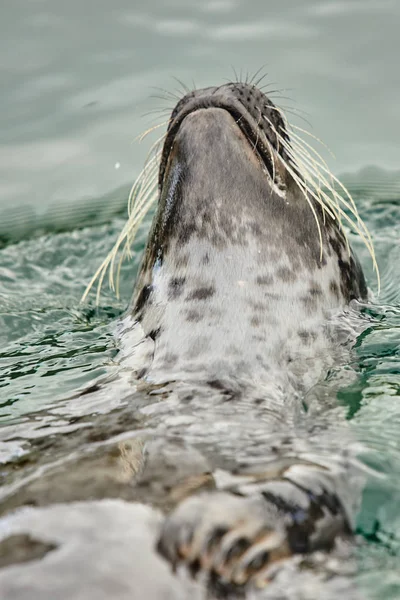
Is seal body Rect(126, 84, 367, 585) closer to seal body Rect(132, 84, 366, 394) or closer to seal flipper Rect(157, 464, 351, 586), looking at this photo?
seal body Rect(132, 84, 366, 394)

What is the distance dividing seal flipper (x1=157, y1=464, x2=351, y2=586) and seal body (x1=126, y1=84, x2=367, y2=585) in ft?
1.25

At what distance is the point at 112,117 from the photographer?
25.8 feet

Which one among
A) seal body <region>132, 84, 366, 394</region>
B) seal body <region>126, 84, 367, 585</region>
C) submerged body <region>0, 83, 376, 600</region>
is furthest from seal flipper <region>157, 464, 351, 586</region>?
seal body <region>132, 84, 366, 394</region>

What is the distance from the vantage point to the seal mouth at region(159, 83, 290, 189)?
370 cm

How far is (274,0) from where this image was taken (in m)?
8.92

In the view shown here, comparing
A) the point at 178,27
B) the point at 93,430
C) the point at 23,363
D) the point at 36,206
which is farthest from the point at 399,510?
A: the point at 178,27

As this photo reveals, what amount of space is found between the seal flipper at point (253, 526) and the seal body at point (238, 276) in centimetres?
38

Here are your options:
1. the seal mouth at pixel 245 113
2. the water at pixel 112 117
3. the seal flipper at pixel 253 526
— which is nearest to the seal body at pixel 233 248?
the seal mouth at pixel 245 113

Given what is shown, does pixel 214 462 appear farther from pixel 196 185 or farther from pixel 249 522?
pixel 196 185

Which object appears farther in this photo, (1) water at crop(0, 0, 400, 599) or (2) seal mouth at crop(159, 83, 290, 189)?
(1) water at crop(0, 0, 400, 599)

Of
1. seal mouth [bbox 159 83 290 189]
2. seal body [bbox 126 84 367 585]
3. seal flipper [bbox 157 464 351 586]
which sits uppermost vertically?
seal mouth [bbox 159 83 290 189]

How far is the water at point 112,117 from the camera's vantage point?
4.94 metres

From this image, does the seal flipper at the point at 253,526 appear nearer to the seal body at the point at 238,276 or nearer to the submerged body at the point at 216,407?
the submerged body at the point at 216,407

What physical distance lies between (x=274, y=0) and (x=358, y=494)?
7.20m
